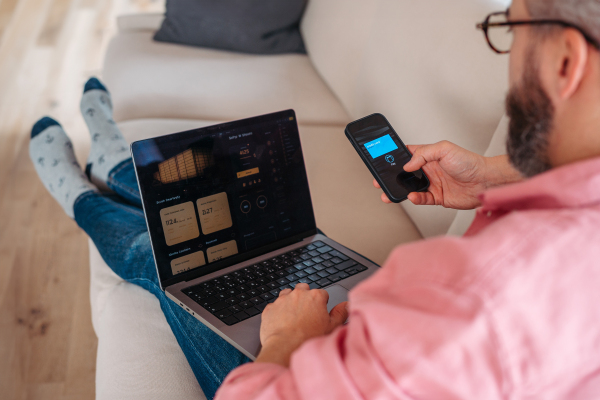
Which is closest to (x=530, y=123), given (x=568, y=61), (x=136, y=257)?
(x=568, y=61)

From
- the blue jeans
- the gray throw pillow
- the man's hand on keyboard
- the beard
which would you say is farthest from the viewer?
the gray throw pillow

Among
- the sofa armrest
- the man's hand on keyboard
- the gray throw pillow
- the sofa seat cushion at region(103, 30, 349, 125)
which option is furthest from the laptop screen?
the sofa armrest

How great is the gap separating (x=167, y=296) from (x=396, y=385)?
572 mm

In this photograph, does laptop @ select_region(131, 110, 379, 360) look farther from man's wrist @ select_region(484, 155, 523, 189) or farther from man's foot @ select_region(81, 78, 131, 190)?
man's foot @ select_region(81, 78, 131, 190)

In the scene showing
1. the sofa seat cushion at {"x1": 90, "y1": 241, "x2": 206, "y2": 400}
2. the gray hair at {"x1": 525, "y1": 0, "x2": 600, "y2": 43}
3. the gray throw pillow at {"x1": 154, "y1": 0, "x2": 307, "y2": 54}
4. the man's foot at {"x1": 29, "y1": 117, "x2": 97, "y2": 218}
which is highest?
the gray throw pillow at {"x1": 154, "y1": 0, "x2": 307, "y2": 54}

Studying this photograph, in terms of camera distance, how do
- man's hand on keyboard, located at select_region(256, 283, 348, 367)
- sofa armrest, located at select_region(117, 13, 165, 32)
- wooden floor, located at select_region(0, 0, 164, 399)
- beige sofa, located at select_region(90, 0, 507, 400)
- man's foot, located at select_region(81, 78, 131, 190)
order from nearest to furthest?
man's hand on keyboard, located at select_region(256, 283, 348, 367) < beige sofa, located at select_region(90, 0, 507, 400) < wooden floor, located at select_region(0, 0, 164, 399) < man's foot, located at select_region(81, 78, 131, 190) < sofa armrest, located at select_region(117, 13, 165, 32)

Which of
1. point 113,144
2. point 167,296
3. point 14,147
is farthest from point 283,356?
point 14,147

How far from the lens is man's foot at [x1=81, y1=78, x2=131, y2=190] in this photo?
1.39m

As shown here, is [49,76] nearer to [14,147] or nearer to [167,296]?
[14,147]

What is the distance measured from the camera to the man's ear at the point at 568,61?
0.47 m

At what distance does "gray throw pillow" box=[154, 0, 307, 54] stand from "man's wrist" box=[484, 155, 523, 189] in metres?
1.18

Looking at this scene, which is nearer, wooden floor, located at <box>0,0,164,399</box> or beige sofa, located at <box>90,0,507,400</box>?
beige sofa, located at <box>90,0,507,400</box>

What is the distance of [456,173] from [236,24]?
3.94 ft

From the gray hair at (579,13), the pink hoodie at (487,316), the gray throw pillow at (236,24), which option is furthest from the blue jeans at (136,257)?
the gray throw pillow at (236,24)
